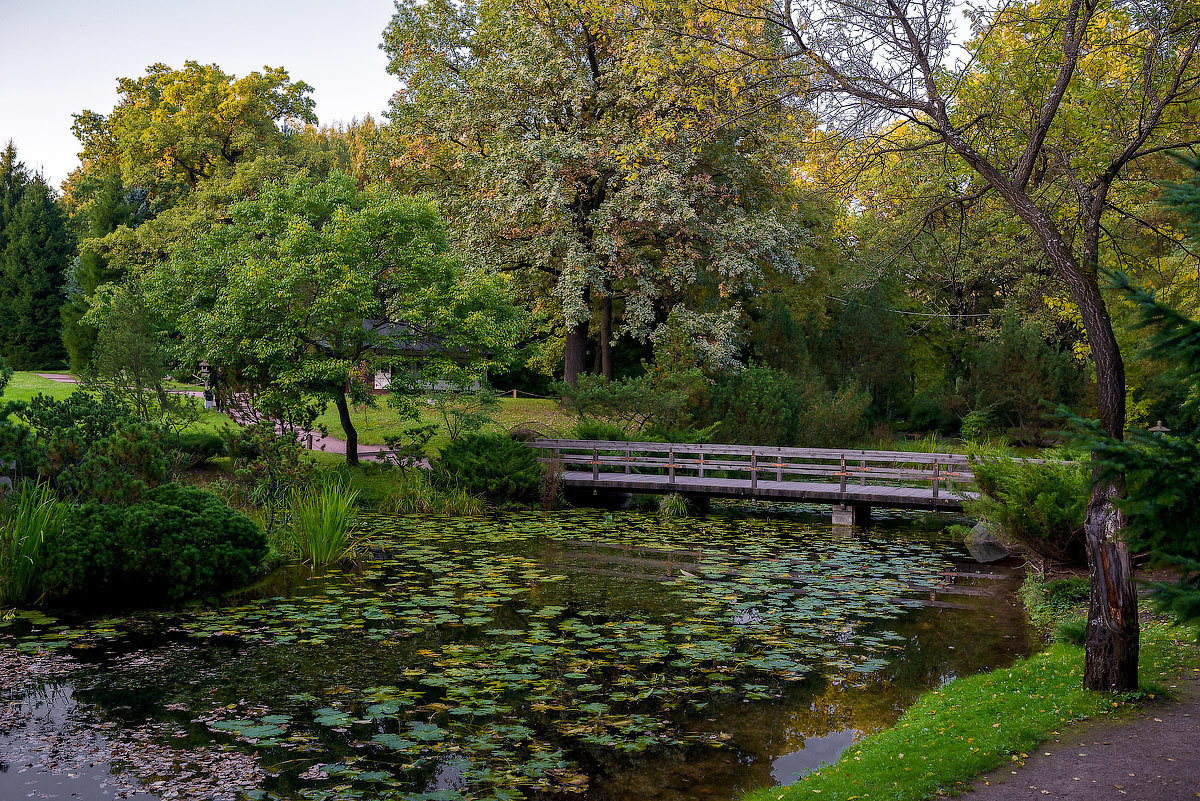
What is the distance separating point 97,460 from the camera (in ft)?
39.3

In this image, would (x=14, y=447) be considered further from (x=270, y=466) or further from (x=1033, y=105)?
(x=1033, y=105)

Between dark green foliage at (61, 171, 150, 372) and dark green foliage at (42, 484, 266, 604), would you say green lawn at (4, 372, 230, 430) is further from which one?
dark green foliage at (42, 484, 266, 604)

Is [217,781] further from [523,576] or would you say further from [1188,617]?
[523,576]

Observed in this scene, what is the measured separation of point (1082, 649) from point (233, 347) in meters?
17.2

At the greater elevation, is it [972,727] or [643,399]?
[643,399]

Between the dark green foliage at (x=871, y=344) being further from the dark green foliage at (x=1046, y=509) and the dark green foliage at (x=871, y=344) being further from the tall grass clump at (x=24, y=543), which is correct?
the tall grass clump at (x=24, y=543)

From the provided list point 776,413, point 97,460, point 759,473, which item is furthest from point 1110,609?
point 776,413

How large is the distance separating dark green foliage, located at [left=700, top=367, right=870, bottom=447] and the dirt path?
1617 centimetres

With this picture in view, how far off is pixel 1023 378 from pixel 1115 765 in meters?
25.5

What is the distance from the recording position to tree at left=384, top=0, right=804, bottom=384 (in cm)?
2498

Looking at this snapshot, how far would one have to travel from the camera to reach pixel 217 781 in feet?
20.3

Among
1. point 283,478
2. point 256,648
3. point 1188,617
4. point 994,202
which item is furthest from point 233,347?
point 1188,617

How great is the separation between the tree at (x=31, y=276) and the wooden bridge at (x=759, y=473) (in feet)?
103

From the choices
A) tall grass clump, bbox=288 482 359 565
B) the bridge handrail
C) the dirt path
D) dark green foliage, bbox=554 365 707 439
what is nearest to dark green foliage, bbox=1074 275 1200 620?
the dirt path
